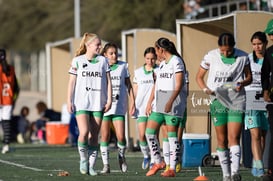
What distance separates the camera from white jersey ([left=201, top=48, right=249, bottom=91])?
593 inches

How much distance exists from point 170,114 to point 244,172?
1.85 m

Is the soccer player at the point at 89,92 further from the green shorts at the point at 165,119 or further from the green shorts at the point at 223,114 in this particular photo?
the green shorts at the point at 223,114

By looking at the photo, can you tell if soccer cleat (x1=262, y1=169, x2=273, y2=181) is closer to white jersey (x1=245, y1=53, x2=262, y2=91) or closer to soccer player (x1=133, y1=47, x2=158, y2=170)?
white jersey (x1=245, y1=53, x2=262, y2=91)

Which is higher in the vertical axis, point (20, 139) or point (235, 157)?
point (235, 157)

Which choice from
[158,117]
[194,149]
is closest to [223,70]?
[158,117]

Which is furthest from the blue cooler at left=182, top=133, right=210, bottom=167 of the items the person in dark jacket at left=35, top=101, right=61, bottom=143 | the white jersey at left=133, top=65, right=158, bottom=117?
the person in dark jacket at left=35, top=101, right=61, bottom=143

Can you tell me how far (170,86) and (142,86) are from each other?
3.47m

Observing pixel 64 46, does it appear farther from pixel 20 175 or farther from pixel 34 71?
pixel 34 71

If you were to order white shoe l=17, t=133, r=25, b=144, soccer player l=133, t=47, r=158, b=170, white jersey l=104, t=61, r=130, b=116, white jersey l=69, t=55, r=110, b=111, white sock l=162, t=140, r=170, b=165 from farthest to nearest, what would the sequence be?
white shoe l=17, t=133, r=25, b=144, soccer player l=133, t=47, r=158, b=170, white jersey l=104, t=61, r=130, b=116, white sock l=162, t=140, r=170, b=165, white jersey l=69, t=55, r=110, b=111

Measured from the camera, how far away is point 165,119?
17.1 m

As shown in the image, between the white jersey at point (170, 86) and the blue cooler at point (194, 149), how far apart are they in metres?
2.56

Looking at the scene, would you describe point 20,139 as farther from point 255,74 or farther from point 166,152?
point 255,74

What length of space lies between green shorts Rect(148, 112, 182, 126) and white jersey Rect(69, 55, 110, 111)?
31.8 inches

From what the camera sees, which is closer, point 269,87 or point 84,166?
point 269,87
